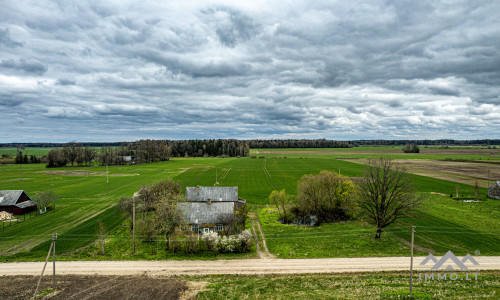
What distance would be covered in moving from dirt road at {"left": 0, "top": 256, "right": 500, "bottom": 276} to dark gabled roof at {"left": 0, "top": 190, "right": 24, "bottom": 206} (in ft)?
99.3

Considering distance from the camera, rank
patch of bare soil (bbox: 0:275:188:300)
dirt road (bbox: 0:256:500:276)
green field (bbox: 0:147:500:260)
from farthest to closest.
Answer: green field (bbox: 0:147:500:260)
dirt road (bbox: 0:256:500:276)
patch of bare soil (bbox: 0:275:188:300)

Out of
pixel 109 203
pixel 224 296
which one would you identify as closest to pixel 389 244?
pixel 224 296

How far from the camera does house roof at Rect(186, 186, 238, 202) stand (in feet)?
161

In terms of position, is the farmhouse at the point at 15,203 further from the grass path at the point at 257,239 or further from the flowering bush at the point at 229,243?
the grass path at the point at 257,239

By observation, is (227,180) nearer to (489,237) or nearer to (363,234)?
(363,234)

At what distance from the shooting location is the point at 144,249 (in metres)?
34.0

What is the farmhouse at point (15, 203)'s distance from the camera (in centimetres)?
5122

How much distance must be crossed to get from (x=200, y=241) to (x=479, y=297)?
91.0ft

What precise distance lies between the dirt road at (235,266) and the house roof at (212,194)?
64.7 ft

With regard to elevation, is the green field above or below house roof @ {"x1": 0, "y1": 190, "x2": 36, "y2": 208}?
below

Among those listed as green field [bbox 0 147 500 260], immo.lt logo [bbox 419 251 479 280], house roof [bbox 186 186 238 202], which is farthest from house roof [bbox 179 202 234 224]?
immo.lt logo [bbox 419 251 479 280]

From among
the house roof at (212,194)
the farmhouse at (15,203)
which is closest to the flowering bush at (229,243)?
the house roof at (212,194)

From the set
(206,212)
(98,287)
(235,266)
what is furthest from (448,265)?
(98,287)

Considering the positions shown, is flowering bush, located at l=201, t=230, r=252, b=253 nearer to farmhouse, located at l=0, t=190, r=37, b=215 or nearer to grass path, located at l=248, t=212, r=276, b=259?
grass path, located at l=248, t=212, r=276, b=259
